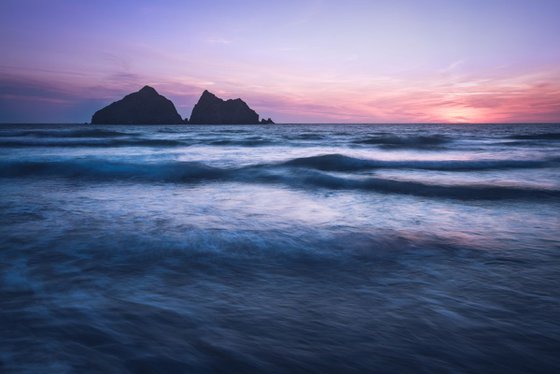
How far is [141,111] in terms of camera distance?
15438 centimetres

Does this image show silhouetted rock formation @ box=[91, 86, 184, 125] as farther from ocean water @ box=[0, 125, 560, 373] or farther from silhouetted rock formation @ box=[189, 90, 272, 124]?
ocean water @ box=[0, 125, 560, 373]

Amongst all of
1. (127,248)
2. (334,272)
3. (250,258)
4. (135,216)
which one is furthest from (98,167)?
(334,272)

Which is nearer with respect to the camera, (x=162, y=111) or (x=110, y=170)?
(x=110, y=170)

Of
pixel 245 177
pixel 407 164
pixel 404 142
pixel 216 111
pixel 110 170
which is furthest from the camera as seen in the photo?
pixel 216 111

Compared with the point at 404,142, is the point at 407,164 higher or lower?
lower

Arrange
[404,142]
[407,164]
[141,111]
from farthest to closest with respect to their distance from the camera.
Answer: [141,111] → [404,142] → [407,164]

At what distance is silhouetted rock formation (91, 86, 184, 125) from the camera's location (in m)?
150

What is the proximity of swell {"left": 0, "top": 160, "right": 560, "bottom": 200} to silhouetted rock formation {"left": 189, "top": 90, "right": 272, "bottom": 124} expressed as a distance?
163m

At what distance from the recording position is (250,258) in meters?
3.32

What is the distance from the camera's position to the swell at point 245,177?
726 cm

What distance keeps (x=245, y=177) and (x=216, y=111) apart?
168 meters

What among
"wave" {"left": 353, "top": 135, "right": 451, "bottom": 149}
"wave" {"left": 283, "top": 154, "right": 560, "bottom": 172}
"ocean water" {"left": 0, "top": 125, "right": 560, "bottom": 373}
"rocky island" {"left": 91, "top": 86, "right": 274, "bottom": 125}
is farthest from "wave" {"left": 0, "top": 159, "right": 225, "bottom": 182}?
"rocky island" {"left": 91, "top": 86, "right": 274, "bottom": 125}

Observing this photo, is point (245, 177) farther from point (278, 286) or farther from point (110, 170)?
point (278, 286)

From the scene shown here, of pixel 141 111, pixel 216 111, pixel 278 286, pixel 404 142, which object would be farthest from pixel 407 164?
pixel 216 111
